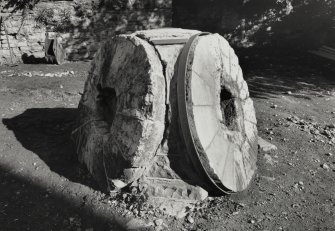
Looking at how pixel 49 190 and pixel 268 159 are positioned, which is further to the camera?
pixel 268 159

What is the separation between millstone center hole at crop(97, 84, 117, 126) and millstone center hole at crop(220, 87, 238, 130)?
0.94 m

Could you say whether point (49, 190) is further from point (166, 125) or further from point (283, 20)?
point (283, 20)

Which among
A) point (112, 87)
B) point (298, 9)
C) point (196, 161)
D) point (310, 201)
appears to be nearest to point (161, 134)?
point (196, 161)

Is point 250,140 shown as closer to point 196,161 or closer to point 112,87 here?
point 196,161

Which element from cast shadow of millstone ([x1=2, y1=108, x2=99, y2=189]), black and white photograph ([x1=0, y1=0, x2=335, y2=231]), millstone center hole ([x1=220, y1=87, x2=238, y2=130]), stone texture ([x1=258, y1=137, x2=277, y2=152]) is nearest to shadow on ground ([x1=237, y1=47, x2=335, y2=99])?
black and white photograph ([x1=0, y1=0, x2=335, y2=231])

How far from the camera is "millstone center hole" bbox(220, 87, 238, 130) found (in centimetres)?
306

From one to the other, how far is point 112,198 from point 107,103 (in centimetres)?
86

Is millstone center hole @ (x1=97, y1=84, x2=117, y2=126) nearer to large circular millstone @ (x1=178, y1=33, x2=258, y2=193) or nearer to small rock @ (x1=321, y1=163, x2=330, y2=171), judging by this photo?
large circular millstone @ (x1=178, y1=33, x2=258, y2=193)

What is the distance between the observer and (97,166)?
9.02 ft

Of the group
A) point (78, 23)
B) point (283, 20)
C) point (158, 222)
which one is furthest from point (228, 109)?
point (283, 20)

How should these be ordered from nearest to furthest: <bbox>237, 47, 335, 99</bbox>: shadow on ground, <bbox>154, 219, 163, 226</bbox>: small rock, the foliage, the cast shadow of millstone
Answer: <bbox>154, 219, 163, 226</bbox>: small rock, the cast shadow of millstone, <bbox>237, 47, 335, 99</bbox>: shadow on ground, the foliage

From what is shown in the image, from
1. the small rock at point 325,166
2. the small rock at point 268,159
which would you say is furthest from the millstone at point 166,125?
the small rock at point 325,166

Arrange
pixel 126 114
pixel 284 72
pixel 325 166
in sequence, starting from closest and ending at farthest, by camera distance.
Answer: pixel 126 114
pixel 325 166
pixel 284 72

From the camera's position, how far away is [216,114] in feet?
9.01
